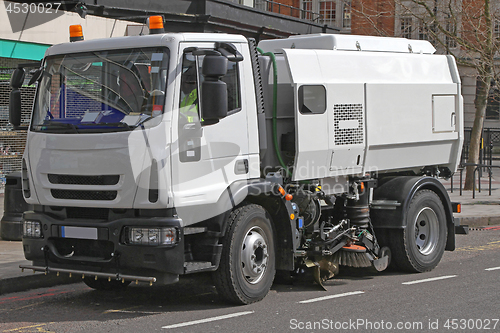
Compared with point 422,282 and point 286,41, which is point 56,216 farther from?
A: point 422,282

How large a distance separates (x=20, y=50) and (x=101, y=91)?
935cm

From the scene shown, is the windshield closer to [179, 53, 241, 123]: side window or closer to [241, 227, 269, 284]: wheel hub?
[179, 53, 241, 123]: side window

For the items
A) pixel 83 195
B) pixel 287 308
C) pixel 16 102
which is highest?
pixel 16 102

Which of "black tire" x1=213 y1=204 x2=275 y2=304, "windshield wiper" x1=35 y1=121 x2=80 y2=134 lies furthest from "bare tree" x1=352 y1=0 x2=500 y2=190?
"windshield wiper" x1=35 y1=121 x2=80 y2=134

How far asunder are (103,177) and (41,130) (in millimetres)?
936

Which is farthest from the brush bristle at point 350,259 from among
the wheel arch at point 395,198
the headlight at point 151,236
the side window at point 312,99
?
the headlight at point 151,236

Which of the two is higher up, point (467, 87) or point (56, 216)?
point (467, 87)

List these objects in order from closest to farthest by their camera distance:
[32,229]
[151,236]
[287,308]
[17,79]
A: [151,236], [287,308], [32,229], [17,79]

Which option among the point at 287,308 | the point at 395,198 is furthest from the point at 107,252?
the point at 395,198

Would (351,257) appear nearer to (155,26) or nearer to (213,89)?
(213,89)

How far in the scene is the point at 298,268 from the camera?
26.6 feet

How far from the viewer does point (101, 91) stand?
6625mm

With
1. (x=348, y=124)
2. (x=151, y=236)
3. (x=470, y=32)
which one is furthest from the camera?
(x=470, y=32)

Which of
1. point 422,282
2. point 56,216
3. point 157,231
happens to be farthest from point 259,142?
point 422,282
